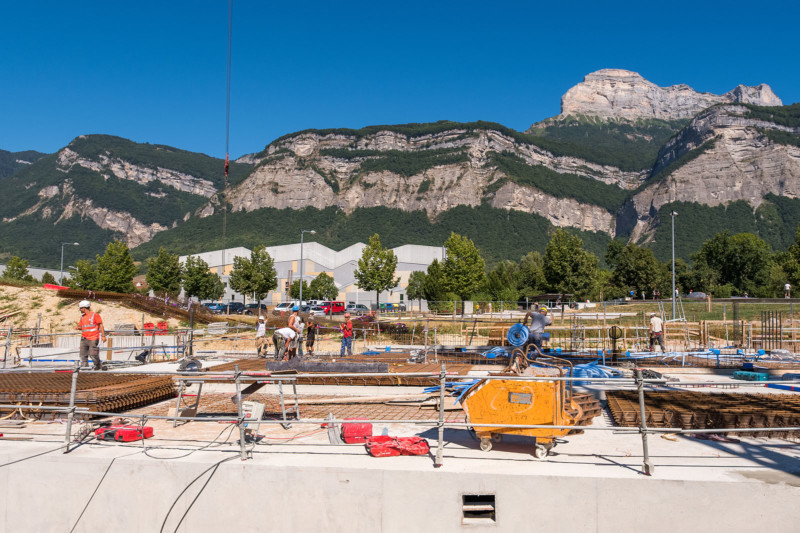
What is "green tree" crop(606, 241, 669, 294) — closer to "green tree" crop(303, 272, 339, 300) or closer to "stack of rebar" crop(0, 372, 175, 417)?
"green tree" crop(303, 272, 339, 300)

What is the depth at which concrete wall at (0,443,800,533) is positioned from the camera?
17.1 ft

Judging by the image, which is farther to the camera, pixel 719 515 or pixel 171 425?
pixel 171 425

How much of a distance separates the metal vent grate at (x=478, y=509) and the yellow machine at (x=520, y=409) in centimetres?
95

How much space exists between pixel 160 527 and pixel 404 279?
7625 cm

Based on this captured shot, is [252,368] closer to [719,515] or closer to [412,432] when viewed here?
[412,432]

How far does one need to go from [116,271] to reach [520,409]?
193 ft

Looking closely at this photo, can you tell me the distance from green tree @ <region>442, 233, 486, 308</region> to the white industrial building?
26453 mm

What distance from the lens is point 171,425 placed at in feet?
28.0

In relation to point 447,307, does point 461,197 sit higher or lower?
higher

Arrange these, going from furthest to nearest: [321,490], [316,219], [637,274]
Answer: [316,219] → [637,274] → [321,490]

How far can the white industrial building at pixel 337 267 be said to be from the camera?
81000 millimetres

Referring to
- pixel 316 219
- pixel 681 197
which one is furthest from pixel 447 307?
pixel 681 197

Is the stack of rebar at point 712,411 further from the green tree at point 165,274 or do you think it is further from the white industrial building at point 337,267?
the white industrial building at point 337,267

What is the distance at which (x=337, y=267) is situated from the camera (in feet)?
278
